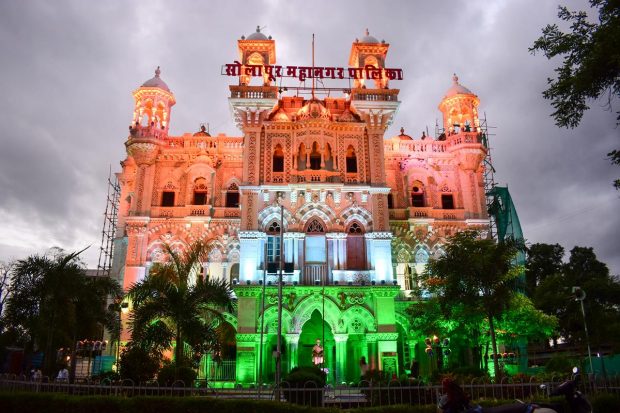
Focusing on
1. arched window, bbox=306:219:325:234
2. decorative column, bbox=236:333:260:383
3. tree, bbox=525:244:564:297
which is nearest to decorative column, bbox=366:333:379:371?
decorative column, bbox=236:333:260:383

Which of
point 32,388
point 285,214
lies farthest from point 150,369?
point 285,214

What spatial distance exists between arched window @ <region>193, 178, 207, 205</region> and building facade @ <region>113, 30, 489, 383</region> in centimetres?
10

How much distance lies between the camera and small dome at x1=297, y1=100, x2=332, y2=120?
105ft

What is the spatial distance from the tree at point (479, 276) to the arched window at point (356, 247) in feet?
19.7

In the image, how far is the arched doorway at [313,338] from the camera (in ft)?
98.8

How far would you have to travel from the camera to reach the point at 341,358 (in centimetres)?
2828

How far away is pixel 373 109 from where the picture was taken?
3234cm

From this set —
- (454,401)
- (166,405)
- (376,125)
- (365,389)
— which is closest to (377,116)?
(376,125)

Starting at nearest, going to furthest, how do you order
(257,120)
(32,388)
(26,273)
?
(32,388)
(26,273)
(257,120)

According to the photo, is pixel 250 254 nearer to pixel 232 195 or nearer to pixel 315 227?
pixel 315 227

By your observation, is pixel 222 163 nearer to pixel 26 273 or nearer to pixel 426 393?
pixel 26 273

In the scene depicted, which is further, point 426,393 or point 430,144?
point 430,144

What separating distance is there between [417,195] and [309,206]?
9372 mm

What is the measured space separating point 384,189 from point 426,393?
1713 cm
